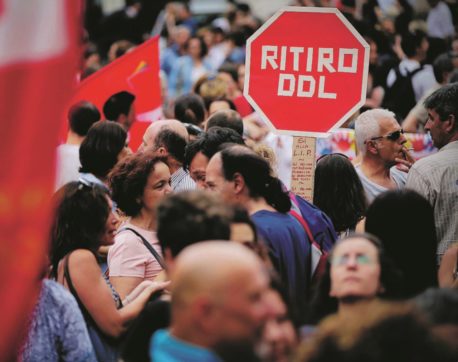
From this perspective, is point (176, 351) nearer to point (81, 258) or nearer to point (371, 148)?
point (81, 258)

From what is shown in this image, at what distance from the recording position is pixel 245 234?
475cm

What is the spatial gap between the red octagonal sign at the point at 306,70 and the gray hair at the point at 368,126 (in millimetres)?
1091

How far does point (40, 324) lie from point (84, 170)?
3.04 metres

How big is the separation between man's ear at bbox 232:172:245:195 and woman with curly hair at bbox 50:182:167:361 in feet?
2.24

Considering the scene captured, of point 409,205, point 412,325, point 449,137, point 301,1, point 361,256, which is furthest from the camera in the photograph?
point 301,1

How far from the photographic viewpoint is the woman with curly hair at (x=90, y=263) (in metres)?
5.23

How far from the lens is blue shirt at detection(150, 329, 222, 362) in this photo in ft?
11.1

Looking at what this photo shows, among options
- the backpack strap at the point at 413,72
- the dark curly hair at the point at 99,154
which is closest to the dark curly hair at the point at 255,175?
the dark curly hair at the point at 99,154

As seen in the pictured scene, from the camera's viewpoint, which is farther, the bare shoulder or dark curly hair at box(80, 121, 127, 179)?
dark curly hair at box(80, 121, 127, 179)

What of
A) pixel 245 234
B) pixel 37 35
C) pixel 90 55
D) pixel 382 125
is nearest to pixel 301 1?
pixel 90 55

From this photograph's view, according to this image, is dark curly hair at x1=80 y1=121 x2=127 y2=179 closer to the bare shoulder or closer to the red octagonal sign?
the red octagonal sign

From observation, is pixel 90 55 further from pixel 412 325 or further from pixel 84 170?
pixel 412 325

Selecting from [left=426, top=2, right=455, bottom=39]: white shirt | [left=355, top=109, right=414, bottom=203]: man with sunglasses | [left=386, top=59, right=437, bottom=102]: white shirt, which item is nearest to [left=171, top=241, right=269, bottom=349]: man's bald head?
[left=355, top=109, right=414, bottom=203]: man with sunglasses

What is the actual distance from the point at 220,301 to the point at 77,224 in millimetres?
2206
